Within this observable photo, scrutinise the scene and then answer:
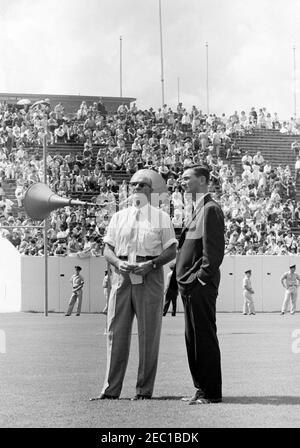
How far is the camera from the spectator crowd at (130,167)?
41.6 metres

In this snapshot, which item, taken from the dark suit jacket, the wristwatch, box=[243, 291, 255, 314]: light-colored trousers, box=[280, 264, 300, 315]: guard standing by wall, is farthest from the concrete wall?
Answer: the dark suit jacket

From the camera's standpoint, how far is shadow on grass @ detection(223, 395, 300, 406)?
35.2 ft

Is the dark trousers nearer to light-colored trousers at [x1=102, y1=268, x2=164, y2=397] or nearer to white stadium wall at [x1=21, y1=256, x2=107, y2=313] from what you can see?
light-colored trousers at [x1=102, y1=268, x2=164, y2=397]

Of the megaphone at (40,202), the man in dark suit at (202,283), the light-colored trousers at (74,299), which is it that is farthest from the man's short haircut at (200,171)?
the light-colored trousers at (74,299)

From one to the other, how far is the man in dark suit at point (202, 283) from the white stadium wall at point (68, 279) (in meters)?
30.3

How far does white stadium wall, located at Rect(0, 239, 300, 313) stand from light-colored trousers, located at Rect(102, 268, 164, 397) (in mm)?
29935

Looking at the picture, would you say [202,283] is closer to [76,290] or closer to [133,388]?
[133,388]

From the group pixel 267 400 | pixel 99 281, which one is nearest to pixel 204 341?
pixel 267 400

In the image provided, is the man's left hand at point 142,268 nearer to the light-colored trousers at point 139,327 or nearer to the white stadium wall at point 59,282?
the light-colored trousers at point 139,327

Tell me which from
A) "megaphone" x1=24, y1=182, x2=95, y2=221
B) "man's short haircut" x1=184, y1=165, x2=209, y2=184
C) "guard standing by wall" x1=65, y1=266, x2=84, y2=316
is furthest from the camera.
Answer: "guard standing by wall" x1=65, y1=266, x2=84, y2=316

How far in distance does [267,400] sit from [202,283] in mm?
1321

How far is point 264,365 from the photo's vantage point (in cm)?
1539
